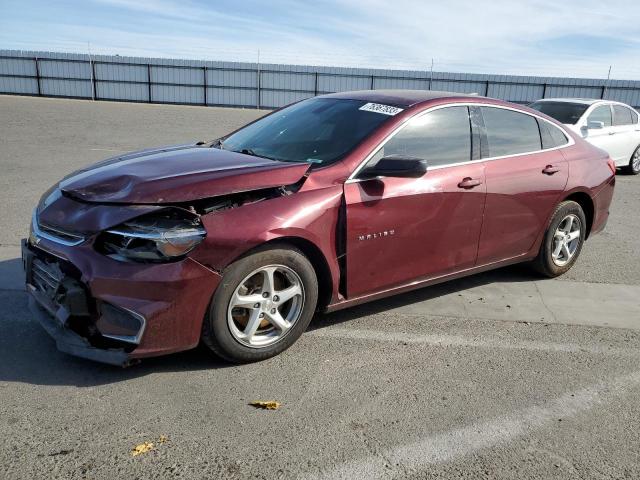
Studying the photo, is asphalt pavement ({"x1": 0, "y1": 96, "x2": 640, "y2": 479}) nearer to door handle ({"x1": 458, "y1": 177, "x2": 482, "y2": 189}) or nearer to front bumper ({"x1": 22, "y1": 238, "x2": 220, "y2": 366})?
front bumper ({"x1": 22, "y1": 238, "x2": 220, "y2": 366})

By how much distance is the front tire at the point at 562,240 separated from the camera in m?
5.05

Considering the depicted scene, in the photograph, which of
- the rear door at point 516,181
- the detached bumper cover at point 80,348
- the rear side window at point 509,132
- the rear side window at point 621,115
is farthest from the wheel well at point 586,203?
the rear side window at point 621,115

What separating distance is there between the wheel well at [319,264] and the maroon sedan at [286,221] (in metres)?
0.01

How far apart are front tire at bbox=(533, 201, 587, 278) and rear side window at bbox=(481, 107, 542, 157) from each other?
68 centimetres

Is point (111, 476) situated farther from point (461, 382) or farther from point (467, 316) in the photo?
point (467, 316)

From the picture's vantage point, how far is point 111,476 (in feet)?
7.93

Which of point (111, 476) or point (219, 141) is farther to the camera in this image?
point (219, 141)

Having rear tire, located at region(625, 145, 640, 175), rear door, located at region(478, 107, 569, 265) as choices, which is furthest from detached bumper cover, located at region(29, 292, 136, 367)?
rear tire, located at region(625, 145, 640, 175)

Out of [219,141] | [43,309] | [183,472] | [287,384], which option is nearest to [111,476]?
[183,472]

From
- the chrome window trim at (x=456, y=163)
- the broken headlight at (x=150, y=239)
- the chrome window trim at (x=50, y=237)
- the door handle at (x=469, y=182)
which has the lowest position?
the chrome window trim at (x=50, y=237)

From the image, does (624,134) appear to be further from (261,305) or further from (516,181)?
(261,305)

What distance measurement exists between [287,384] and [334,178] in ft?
4.36

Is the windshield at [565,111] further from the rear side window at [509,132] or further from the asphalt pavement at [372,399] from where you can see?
the asphalt pavement at [372,399]

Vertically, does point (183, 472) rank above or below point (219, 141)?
below
